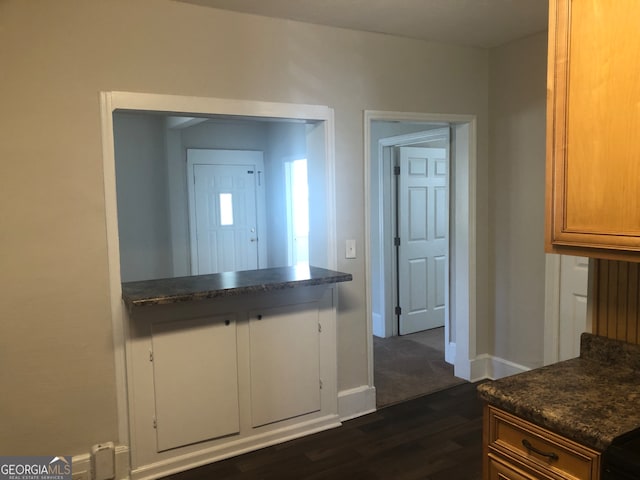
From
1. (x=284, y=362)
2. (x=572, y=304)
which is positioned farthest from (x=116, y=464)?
(x=572, y=304)

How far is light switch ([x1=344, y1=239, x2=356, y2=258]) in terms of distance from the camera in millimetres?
3395

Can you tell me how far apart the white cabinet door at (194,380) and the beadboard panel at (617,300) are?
6.17 feet

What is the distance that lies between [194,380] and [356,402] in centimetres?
117

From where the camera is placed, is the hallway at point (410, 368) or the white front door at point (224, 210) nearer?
the hallway at point (410, 368)

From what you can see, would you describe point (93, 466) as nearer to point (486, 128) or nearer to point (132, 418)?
point (132, 418)

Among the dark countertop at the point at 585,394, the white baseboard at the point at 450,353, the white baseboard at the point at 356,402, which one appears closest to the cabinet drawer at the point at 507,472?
the dark countertop at the point at 585,394

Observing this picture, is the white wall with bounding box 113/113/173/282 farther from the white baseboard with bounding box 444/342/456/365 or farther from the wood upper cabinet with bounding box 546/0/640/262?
the wood upper cabinet with bounding box 546/0/640/262

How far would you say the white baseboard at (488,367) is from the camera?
3982 millimetres

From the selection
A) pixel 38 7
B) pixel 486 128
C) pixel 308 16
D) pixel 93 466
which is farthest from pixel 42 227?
pixel 486 128

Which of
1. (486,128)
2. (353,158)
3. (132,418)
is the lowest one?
(132,418)

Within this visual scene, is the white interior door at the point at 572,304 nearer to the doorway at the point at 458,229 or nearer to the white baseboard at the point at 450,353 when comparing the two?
the doorway at the point at 458,229

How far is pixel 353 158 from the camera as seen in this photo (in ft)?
11.1

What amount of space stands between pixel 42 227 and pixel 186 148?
339 cm

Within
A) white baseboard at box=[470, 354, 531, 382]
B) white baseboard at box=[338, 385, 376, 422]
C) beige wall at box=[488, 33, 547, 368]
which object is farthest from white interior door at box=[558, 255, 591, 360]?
white baseboard at box=[338, 385, 376, 422]
